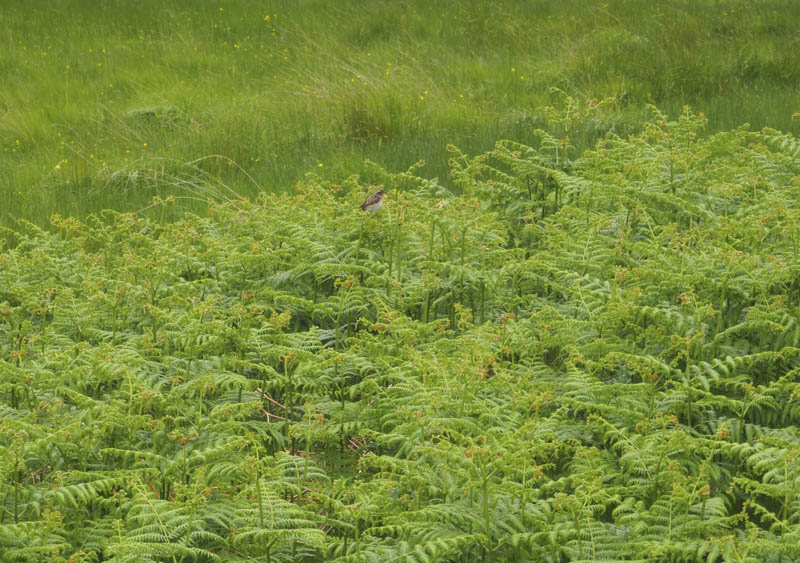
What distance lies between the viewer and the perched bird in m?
5.52

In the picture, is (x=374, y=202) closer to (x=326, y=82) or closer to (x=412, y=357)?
(x=412, y=357)

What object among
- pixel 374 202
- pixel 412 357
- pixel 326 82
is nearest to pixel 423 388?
pixel 412 357

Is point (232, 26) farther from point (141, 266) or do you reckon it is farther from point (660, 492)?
point (660, 492)

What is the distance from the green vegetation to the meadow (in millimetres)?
21

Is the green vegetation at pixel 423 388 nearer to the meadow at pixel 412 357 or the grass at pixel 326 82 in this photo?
the meadow at pixel 412 357

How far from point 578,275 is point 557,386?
739mm

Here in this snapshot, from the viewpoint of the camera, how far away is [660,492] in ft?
11.5

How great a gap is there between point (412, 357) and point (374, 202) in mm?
1716

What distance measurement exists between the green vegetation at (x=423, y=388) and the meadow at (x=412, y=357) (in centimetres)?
2

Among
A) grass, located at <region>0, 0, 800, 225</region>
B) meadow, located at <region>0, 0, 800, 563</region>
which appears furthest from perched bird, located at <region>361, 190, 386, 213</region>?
grass, located at <region>0, 0, 800, 225</region>

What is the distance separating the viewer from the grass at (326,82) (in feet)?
30.9

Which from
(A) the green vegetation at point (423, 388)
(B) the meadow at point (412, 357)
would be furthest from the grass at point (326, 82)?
(A) the green vegetation at point (423, 388)

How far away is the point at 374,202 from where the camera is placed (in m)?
5.53

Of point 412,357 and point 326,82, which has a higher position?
point 412,357
